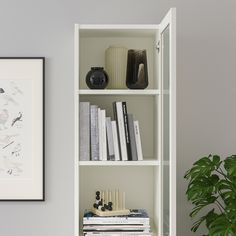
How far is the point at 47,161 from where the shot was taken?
2.95 m

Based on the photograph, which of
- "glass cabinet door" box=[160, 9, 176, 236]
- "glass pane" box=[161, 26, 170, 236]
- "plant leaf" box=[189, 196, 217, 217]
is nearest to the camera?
"glass cabinet door" box=[160, 9, 176, 236]

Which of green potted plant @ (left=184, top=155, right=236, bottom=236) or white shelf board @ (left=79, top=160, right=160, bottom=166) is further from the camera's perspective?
white shelf board @ (left=79, top=160, right=160, bottom=166)

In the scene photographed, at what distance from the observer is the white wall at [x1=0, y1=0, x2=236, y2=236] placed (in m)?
2.95

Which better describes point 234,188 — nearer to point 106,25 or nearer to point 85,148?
point 85,148

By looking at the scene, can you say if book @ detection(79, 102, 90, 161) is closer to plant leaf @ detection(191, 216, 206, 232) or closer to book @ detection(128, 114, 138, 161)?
book @ detection(128, 114, 138, 161)

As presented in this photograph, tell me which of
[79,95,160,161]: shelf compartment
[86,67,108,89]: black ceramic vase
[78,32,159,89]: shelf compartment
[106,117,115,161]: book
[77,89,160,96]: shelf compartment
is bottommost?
[106,117,115,161]: book

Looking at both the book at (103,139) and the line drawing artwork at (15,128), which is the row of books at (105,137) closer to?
the book at (103,139)

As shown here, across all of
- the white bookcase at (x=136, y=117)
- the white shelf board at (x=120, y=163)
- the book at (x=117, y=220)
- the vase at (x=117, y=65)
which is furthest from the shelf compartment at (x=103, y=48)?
the book at (x=117, y=220)

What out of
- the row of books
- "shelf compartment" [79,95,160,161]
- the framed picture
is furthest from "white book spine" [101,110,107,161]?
the framed picture

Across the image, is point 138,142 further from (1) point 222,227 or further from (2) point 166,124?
(1) point 222,227

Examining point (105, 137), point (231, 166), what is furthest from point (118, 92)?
point (231, 166)

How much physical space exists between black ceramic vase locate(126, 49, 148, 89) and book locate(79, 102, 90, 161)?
0.84ft

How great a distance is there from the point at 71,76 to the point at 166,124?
2.17 ft

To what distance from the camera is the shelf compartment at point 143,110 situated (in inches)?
115
